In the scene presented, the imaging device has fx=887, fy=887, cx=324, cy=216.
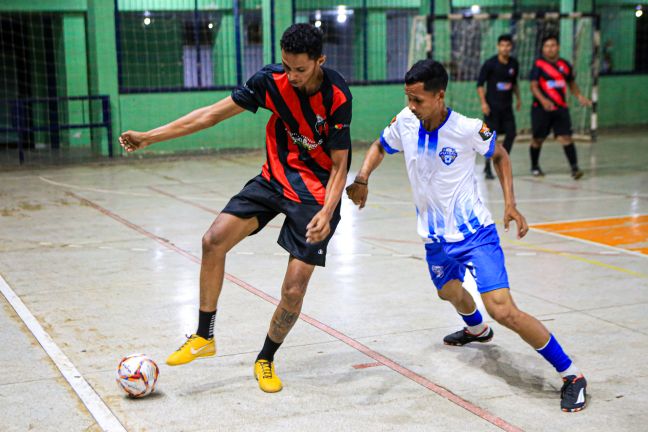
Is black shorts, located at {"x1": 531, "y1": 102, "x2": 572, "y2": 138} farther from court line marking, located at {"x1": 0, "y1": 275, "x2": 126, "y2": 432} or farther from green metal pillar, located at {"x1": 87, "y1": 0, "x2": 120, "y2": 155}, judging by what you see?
court line marking, located at {"x1": 0, "y1": 275, "x2": 126, "y2": 432}

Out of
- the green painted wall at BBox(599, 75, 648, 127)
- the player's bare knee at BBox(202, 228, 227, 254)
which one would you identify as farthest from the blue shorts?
the green painted wall at BBox(599, 75, 648, 127)

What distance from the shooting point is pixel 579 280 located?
7.50 m

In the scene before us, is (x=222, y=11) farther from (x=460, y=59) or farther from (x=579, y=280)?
(x=579, y=280)

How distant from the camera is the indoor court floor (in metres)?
4.68

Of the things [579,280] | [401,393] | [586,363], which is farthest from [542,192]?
[401,393]

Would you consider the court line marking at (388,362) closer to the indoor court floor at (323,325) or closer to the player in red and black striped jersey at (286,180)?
the indoor court floor at (323,325)

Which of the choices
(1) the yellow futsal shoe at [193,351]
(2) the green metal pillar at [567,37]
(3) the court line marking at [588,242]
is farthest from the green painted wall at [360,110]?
(1) the yellow futsal shoe at [193,351]

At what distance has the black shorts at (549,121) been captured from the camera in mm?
13484

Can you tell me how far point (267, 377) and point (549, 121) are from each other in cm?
968

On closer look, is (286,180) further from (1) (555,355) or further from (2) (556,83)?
(2) (556,83)

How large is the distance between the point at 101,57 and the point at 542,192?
9380mm

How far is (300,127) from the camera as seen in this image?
4.94 metres

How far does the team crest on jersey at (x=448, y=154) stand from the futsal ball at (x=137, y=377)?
78.8 inches

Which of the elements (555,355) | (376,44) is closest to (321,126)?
(555,355)
